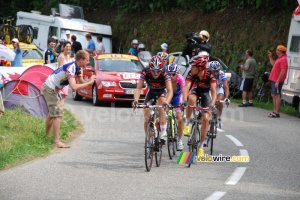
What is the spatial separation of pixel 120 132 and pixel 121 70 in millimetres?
6906

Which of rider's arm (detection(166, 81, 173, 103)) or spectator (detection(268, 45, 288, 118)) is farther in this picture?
spectator (detection(268, 45, 288, 118))

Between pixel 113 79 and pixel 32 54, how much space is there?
5.37m

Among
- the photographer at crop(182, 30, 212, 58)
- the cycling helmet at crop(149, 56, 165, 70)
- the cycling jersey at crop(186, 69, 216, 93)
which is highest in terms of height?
the photographer at crop(182, 30, 212, 58)

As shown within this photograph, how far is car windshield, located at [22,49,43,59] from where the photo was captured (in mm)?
26984

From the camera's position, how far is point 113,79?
904 inches

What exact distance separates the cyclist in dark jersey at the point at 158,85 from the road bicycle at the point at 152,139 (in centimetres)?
17

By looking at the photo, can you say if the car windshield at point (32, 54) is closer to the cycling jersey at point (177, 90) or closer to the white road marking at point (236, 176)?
the cycling jersey at point (177, 90)

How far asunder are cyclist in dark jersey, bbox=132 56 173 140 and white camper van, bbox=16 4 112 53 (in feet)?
70.3

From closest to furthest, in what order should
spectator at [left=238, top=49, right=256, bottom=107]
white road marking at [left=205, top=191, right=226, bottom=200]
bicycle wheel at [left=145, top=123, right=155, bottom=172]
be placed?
white road marking at [left=205, top=191, right=226, bottom=200]
bicycle wheel at [left=145, top=123, right=155, bottom=172]
spectator at [left=238, top=49, right=256, bottom=107]

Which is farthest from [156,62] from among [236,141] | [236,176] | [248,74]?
[248,74]

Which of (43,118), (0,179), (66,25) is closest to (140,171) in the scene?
(0,179)

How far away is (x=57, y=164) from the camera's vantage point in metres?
12.4

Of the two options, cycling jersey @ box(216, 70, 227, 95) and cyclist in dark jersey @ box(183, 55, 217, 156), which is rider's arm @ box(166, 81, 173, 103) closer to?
cyclist in dark jersey @ box(183, 55, 217, 156)

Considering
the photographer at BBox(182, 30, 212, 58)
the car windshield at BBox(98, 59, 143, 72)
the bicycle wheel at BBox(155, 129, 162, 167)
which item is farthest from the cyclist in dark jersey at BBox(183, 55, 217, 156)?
the car windshield at BBox(98, 59, 143, 72)
